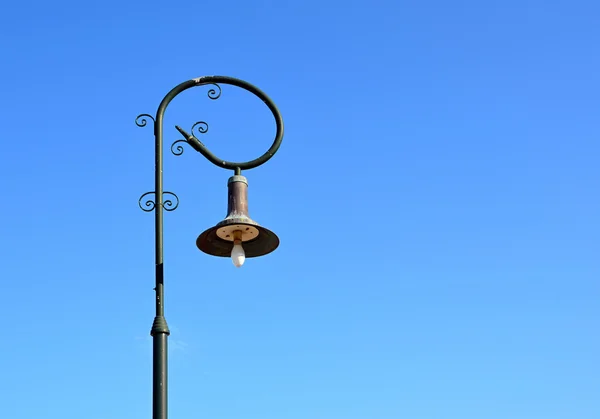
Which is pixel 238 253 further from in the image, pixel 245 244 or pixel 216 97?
pixel 216 97

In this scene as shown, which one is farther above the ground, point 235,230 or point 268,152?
point 268,152

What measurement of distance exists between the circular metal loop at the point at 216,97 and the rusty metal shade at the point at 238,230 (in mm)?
192

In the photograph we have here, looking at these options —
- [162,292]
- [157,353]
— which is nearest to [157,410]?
[157,353]

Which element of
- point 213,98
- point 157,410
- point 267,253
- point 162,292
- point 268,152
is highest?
point 213,98

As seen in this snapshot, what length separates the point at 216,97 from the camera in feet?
36.6

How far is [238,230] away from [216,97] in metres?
1.60

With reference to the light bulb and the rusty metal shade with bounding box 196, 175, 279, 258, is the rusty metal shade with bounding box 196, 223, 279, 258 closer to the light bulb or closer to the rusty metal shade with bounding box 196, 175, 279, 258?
the rusty metal shade with bounding box 196, 175, 279, 258

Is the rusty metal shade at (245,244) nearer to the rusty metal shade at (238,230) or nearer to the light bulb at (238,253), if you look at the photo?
the rusty metal shade at (238,230)

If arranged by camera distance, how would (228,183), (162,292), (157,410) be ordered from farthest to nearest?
(228,183)
(162,292)
(157,410)

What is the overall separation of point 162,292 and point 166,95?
208cm

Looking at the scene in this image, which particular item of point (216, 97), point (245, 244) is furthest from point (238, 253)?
point (216, 97)

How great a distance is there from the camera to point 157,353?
31.2 feet

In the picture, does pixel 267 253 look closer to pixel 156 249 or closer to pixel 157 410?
pixel 156 249

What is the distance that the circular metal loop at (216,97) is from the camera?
Answer: 1065 centimetres
